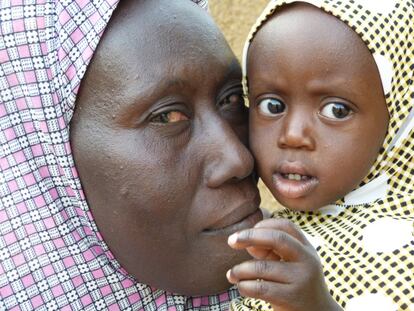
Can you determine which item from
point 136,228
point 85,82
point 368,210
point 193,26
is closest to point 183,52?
point 193,26

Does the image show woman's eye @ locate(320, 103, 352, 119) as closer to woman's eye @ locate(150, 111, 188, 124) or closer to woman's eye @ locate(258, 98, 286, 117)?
woman's eye @ locate(258, 98, 286, 117)

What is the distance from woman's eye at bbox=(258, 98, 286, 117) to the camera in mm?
2473

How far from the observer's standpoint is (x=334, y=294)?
7.77ft

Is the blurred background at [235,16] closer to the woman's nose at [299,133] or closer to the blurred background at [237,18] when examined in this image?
the blurred background at [237,18]

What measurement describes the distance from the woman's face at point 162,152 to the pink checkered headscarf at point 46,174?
0.21ft

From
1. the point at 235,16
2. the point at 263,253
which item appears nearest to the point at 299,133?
the point at 263,253

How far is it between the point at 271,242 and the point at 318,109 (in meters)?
0.58

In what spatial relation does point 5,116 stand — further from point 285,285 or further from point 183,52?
point 285,285

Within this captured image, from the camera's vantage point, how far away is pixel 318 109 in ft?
7.86

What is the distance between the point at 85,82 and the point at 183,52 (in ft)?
0.95

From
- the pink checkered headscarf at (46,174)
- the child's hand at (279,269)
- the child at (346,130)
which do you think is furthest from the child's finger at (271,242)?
Result: the pink checkered headscarf at (46,174)

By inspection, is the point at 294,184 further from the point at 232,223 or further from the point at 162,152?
the point at 162,152

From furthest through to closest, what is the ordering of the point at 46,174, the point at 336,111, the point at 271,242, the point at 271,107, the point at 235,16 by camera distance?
the point at 235,16
the point at 46,174
the point at 271,107
the point at 336,111
the point at 271,242

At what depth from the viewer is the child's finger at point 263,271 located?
195 centimetres
